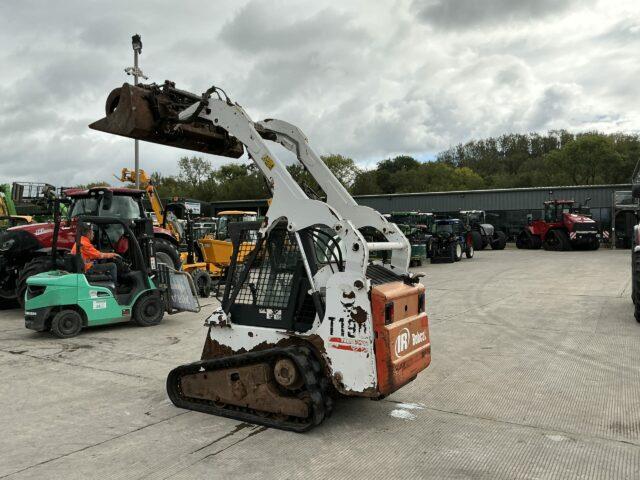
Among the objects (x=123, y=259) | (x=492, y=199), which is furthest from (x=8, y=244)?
(x=492, y=199)

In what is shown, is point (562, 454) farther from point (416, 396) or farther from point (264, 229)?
point (264, 229)

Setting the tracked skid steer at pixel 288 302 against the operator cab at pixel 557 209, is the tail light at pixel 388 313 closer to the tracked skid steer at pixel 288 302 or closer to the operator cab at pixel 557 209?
the tracked skid steer at pixel 288 302

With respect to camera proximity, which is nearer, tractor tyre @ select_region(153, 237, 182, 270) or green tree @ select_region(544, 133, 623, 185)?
tractor tyre @ select_region(153, 237, 182, 270)

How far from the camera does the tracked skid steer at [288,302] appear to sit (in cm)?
420

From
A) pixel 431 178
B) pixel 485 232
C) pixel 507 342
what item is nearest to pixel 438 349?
pixel 507 342

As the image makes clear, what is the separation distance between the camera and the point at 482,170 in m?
74.5

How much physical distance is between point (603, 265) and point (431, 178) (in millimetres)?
47992

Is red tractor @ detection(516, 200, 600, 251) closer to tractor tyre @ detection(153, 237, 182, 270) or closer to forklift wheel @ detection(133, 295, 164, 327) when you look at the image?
tractor tyre @ detection(153, 237, 182, 270)

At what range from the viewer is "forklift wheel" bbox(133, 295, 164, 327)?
8984 millimetres

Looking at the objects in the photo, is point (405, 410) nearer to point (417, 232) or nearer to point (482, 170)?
point (417, 232)

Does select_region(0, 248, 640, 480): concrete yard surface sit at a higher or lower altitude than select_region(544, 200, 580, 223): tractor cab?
lower

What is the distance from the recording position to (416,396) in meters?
5.36

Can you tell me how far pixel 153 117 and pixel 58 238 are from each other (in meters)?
6.64

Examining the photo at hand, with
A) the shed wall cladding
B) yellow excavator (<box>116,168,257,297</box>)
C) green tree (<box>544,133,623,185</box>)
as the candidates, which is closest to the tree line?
green tree (<box>544,133,623,185</box>)
